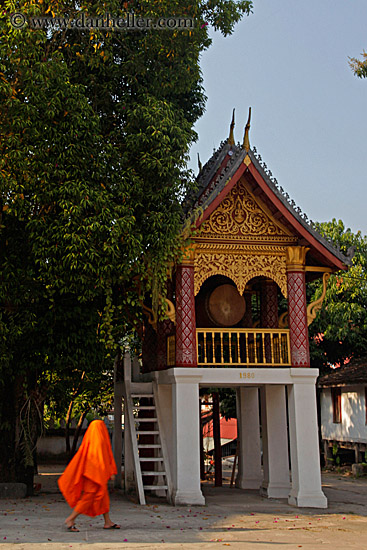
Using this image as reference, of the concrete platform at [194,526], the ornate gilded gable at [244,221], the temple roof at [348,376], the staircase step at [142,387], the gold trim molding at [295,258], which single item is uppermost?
the ornate gilded gable at [244,221]

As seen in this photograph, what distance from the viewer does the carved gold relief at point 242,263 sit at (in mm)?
13859

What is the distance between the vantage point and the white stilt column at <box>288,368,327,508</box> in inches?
505

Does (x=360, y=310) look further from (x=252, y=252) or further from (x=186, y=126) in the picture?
(x=186, y=126)

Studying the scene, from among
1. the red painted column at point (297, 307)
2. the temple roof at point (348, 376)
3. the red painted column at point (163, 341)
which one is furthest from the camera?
the temple roof at point (348, 376)

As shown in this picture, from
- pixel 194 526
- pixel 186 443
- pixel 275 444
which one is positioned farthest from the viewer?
pixel 275 444

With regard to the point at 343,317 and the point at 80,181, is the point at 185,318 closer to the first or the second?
the point at 80,181

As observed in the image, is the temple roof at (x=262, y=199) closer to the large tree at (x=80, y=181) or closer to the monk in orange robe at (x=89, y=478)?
the large tree at (x=80, y=181)

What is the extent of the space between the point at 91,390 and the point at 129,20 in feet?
46.3

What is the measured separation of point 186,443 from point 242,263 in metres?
4.16

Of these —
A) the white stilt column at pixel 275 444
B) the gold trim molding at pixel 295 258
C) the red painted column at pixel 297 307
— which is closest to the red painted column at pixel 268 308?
the white stilt column at pixel 275 444

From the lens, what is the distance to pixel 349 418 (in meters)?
25.9

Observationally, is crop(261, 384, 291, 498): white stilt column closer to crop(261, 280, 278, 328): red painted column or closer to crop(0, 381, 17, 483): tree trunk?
crop(261, 280, 278, 328): red painted column

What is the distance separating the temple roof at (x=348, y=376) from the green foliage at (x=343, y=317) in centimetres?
81

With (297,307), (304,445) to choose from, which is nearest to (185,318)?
(297,307)
